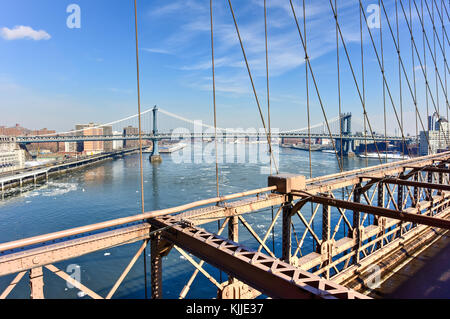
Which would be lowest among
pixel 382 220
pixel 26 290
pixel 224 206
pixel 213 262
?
pixel 26 290

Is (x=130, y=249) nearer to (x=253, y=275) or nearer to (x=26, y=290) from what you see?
(x=26, y=290)

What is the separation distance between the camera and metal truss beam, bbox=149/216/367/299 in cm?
320

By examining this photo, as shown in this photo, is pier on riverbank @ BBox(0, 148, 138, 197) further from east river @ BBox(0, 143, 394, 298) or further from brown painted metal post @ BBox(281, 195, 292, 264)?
brown painted metal post @ BBox(281, 195, 292, 264)

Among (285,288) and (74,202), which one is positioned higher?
(285,288)

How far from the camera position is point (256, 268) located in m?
3.74

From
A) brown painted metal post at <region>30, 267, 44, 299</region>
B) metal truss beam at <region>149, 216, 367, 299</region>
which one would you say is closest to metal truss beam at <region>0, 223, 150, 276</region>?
brown painted metal post at <region>30, 267, 44, 299</region>

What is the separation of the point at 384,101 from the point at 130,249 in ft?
73.7

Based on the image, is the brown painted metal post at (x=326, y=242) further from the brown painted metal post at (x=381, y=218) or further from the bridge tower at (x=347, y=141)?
the bridge tower at (x=347, y=141)

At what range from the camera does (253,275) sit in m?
3.83

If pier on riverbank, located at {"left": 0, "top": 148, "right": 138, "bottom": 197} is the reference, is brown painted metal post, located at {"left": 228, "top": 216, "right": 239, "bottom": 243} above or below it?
above

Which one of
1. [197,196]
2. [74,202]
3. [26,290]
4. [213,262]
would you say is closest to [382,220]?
[213,262]

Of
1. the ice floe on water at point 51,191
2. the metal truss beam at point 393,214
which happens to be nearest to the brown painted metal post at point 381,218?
the metal truss beam at point 393,214

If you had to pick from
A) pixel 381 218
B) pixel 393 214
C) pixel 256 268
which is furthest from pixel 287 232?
pixel 381 218

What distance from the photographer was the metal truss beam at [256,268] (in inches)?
126
